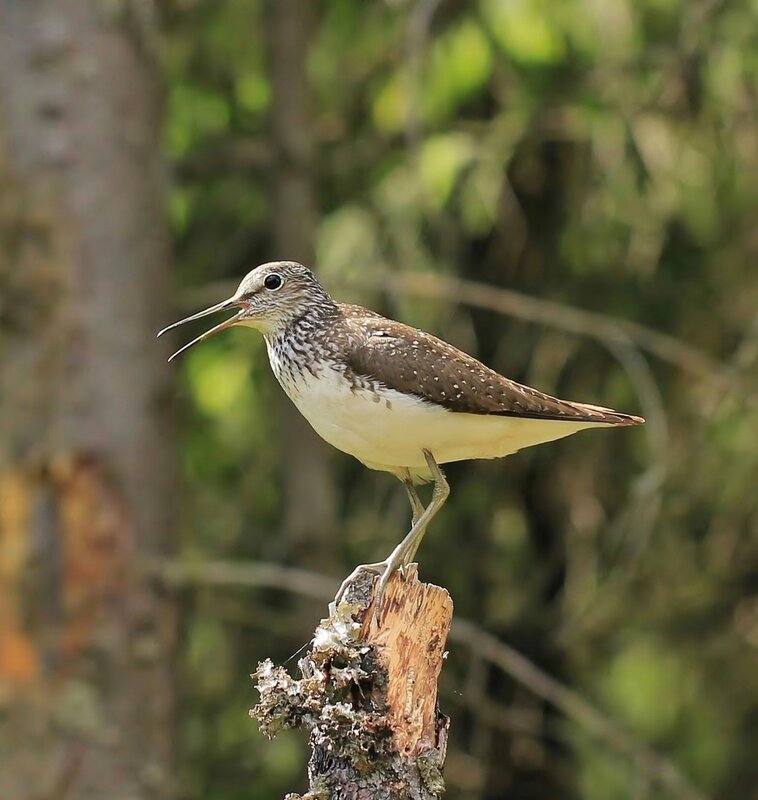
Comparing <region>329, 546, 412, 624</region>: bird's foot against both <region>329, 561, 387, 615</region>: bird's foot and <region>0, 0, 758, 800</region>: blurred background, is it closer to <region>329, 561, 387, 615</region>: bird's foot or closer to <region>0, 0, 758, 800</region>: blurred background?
<region>329, 561, 387, 615</region>: bird's foot

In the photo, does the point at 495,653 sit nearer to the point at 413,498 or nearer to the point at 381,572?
the point at 413,498

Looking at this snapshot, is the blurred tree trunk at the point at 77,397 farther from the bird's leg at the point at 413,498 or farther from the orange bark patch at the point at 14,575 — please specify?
the bird's leg at the point at 413,498

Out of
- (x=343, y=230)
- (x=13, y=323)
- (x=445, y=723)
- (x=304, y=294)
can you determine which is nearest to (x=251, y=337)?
(x=343, y=230)

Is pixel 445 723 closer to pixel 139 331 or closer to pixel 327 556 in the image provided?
pixel 139 331

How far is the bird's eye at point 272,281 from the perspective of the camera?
5332mm

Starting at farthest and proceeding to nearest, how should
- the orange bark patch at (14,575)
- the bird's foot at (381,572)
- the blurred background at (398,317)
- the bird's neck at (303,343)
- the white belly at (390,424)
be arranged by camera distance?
the blurred background at (398,317) → the orange bark patch at (14,575) → the bird's neck at (303,343) → the white belly at (390,424) → the bird's foot at (381,572)

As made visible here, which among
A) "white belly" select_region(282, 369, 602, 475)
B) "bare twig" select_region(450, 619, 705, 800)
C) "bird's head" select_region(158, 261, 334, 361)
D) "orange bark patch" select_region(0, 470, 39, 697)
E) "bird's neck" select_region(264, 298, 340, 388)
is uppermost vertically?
"bird's head" select_region(158, 261, 334, 361)

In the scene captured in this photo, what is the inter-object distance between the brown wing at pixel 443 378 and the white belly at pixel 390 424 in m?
0.05

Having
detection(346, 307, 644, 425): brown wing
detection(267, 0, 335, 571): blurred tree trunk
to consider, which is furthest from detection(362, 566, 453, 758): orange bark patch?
detection(267, 0, 335, 571): blurred tree trunk

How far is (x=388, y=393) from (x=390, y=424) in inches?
4.2

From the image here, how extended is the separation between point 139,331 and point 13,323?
587mm

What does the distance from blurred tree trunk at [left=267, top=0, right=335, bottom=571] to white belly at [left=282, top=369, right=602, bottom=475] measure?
3259mm

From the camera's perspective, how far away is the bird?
4.92m

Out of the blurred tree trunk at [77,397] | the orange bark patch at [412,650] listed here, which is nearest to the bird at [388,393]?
the orange bark patch at [412,650]
